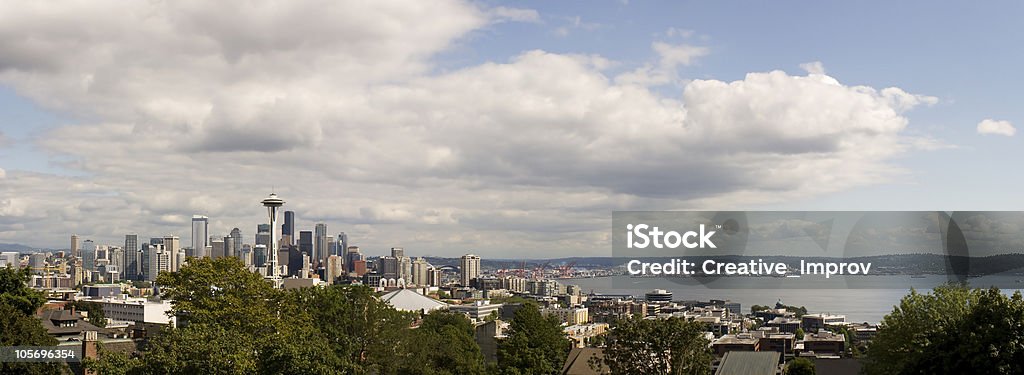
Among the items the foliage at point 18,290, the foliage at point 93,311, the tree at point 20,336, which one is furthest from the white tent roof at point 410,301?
the tree at point 20,336

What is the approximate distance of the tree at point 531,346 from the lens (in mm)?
45188

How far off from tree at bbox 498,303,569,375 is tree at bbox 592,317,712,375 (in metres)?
11.7

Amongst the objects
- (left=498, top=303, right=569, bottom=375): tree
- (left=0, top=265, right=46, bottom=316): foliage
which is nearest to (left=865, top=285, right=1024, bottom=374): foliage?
(left=498, top=303, right=569, bottom=375): tree

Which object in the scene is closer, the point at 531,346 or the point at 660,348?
the point at 660,348

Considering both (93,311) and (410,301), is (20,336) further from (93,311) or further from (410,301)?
(410,301)

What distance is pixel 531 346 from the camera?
4831 cm

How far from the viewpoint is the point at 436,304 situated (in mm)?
136375

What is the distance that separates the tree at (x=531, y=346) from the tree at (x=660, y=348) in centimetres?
1169

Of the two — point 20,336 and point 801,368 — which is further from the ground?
point 20,336

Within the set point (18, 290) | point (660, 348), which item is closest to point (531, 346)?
point (660, 348)

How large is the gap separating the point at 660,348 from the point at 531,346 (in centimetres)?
1719

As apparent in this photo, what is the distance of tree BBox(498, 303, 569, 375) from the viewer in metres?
45.2

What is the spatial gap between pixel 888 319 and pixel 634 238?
19.8m

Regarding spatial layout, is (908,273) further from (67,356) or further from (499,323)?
(67,356)
